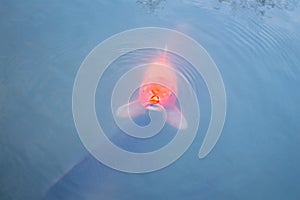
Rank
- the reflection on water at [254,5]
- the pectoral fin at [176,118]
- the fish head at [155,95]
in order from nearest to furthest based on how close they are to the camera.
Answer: the pectoral fin at [176,118] < the fish head at [155,95] < the reflection on water at [254,5]

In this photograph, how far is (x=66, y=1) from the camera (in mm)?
3703

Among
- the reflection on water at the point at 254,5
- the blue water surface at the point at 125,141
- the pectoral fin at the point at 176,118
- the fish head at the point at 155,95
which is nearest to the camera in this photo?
the blue water surface at the point at 125,141

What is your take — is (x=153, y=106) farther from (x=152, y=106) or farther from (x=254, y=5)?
(x=254, y=5)

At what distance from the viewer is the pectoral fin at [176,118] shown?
2.72 m

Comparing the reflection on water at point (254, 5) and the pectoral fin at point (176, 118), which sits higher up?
the reflection on water at point (254, 5)

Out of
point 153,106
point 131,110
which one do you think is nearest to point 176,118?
point 153,106

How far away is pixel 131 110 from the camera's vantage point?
108 inches

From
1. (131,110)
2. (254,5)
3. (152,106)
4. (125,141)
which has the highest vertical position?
(254,5)

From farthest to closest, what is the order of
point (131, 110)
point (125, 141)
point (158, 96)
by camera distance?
1. point (158, 96)
2. point (131, 110)
3. point (125, 141)

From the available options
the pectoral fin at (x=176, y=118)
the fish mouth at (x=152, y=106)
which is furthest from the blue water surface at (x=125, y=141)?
the fish mouth at (x=152, y=106)

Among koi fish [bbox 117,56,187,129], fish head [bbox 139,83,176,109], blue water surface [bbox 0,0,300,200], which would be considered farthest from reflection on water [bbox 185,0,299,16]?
fish head [bbox 139,83,176,109]

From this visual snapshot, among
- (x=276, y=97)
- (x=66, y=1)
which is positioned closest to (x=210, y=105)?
(x=276, y=97)

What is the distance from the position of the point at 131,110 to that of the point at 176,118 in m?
0.36

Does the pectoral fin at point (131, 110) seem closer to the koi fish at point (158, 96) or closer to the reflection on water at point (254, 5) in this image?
the koi fish at point (158, 96)
